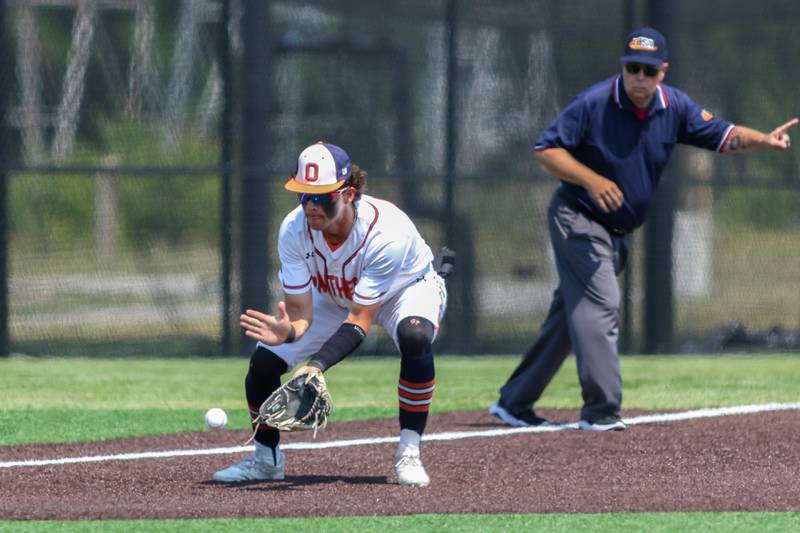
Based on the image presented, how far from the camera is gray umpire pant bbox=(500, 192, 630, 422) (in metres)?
7.54

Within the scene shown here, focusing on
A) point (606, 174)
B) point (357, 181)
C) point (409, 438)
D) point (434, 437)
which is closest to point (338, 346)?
point (409, 438)

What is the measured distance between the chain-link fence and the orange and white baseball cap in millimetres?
5587

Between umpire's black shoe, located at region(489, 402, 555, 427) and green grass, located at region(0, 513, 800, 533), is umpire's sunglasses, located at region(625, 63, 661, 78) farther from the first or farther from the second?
green grass, located at region(0, 513, 800, 533)

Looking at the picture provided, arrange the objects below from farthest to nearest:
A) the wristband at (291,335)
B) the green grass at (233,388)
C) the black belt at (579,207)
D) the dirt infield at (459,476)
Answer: the green grass at (233,388), the black belt at (579,207), the wristband at (291,335), the dirt infield at (459,476)

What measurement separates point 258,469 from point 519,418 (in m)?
2.12

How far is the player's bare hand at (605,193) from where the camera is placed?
7371 millimetres

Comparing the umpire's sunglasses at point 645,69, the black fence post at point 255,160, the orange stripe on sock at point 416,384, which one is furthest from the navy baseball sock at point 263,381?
the black fence post at point 255,160

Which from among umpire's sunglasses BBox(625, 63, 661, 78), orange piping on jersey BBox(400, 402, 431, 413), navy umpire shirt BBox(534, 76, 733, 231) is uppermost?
umpire's sunglasses BBox(625, 63, 661, 78)

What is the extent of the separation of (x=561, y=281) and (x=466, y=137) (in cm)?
400

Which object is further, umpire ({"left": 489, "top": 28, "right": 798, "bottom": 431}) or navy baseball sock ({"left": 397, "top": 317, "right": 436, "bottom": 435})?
umpire ({"left": 489, "top": 28, "right": 798, "bottom": 431})

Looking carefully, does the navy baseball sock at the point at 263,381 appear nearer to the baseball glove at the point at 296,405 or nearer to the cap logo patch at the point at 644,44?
the baseball glove at the point at 296,405

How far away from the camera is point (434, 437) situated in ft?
24.2

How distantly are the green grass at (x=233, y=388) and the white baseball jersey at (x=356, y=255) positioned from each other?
2.06 metres

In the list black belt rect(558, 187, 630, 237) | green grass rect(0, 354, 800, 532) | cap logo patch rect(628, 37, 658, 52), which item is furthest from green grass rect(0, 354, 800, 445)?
cap logo patch rect(628, 37, 658, 52)
